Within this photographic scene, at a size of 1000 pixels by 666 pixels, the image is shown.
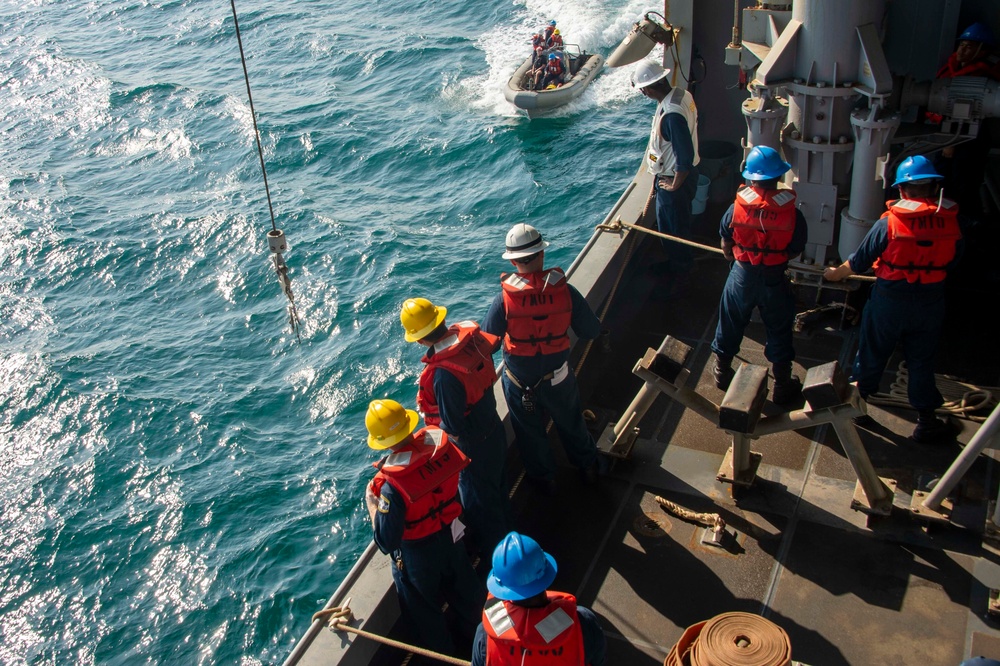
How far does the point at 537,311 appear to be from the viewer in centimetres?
600

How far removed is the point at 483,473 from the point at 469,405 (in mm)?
468

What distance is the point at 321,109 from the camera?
29562mm

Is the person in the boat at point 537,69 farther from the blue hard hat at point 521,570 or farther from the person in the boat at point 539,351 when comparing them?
the blue hard hat at point 521,570

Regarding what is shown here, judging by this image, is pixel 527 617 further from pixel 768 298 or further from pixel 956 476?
pixel 768 298

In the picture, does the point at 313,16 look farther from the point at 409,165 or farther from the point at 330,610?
the point at 330,610

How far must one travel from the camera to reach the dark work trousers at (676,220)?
8414 mm

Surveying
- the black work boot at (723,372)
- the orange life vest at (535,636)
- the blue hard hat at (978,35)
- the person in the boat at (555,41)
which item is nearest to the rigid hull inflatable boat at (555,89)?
the person in the boat at (555,41)

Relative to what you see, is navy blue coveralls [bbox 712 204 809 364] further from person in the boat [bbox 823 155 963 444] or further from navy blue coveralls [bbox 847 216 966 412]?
navy blue coveralls [bbox 847 216 966 412]

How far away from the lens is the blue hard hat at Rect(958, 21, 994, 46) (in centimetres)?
692

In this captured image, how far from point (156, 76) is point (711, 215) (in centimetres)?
2966

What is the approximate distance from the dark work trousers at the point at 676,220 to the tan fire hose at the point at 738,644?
4.68 m

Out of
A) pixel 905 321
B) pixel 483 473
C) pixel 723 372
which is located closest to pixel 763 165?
pixel 905 321

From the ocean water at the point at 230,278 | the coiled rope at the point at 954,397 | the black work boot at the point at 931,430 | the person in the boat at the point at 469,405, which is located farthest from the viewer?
the ocean water at the point at 230,278

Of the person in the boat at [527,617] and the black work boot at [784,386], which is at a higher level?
the person in the boat at [527,617]
